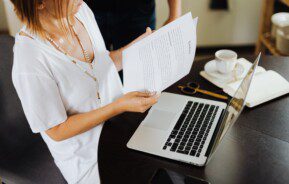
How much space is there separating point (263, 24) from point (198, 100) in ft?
5.81

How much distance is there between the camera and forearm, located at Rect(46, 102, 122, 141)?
3.50 ft

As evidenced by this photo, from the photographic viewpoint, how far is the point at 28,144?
4.57 ft

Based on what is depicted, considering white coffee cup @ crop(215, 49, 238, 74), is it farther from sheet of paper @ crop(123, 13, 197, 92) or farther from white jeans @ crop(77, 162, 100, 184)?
white jeans @ crop(77, 162, 100, 184)

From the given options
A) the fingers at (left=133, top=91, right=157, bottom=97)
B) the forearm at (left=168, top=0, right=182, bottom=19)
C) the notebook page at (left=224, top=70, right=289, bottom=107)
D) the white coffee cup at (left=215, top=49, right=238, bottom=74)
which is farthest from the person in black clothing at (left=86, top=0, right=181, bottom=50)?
the fingers at (left=133, top=91, right=157, bottom=97)

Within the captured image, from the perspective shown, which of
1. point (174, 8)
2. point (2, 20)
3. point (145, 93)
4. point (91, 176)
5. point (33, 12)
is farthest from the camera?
point (2, 20)

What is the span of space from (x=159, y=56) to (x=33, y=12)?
38 centimetres

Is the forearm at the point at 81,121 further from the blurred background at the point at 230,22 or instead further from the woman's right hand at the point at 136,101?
the blurred background at the point at 230,22

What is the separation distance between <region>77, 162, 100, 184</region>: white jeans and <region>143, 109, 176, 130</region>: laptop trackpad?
9.5 inches

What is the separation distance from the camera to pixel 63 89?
3.52 ft

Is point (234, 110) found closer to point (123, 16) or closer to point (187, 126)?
point (187, 126)

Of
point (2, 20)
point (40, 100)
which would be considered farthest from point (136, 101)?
point (2, 20)

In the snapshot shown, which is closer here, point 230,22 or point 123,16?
point 123,16

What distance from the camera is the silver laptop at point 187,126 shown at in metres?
0.97

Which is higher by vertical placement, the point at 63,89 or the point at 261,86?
the point at 63,89
